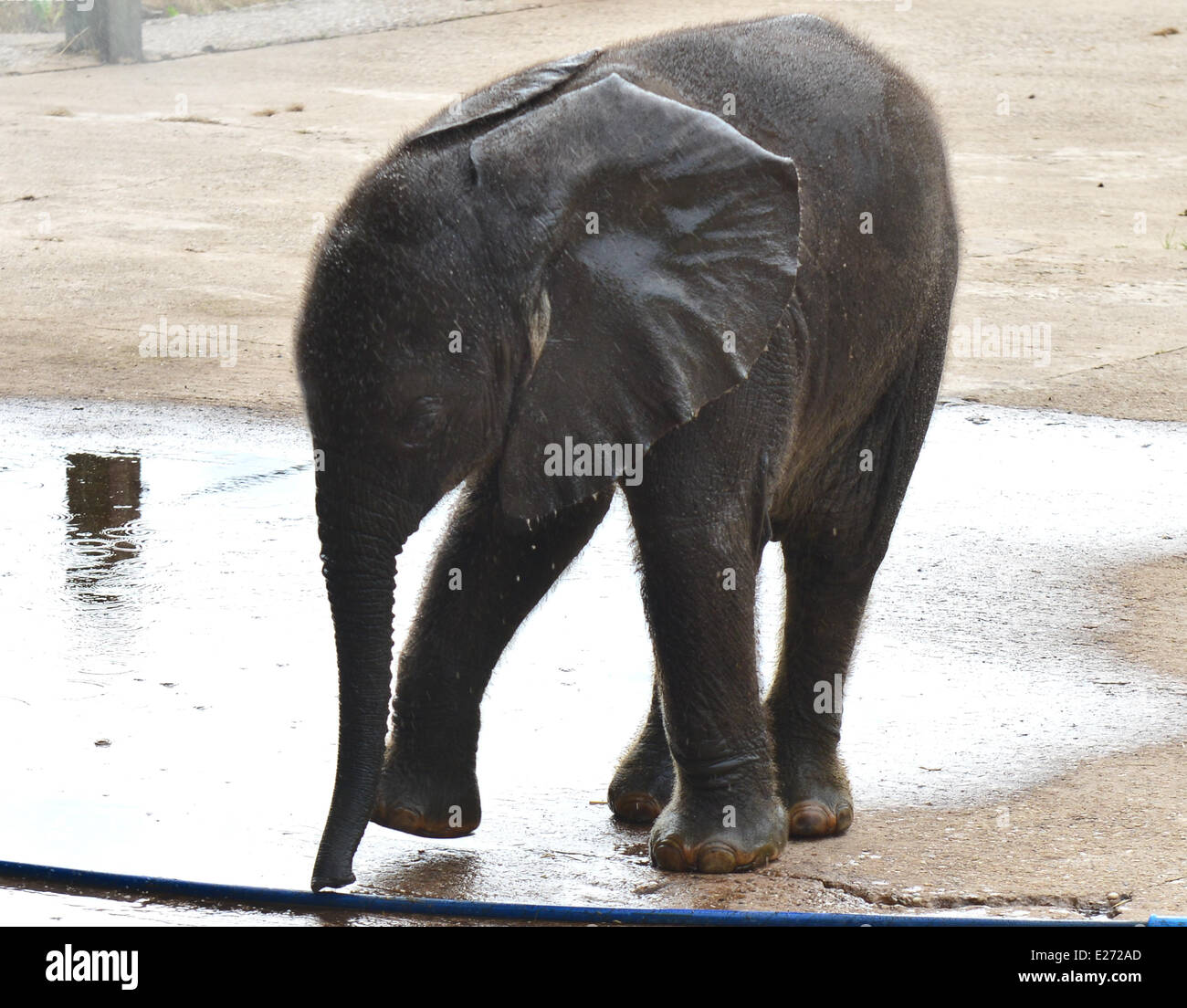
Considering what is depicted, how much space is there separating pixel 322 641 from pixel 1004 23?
16.5 meters

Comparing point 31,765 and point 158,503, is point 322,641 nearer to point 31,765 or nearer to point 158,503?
point 31,765

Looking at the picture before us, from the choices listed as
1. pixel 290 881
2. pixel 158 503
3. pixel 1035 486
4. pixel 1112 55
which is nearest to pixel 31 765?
pixel 290 881

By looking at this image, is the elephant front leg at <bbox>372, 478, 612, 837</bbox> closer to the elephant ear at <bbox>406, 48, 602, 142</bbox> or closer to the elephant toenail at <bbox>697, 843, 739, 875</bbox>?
the elephant toenail at <bbox>697, 843, 739, 875</bbox>

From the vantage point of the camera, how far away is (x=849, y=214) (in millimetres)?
4586

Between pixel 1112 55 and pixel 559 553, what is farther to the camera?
pixel 1112 55

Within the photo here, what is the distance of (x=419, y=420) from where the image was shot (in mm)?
3945

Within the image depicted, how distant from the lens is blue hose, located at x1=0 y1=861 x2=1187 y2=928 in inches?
159

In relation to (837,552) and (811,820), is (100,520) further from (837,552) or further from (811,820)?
(811,820)

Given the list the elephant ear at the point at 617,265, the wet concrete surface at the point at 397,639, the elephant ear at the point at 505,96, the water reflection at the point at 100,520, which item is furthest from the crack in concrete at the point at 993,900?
the water reflection at the point at 100,520

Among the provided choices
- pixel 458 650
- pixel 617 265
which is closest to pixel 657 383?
pixel 617 265

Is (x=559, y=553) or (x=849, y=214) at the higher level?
(x=849, y=214)

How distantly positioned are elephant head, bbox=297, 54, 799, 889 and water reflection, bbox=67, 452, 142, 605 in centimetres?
262

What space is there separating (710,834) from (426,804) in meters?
0.70

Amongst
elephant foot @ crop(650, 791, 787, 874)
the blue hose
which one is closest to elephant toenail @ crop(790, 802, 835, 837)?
elephant foot @ crop(650, 791, 787, 874)
